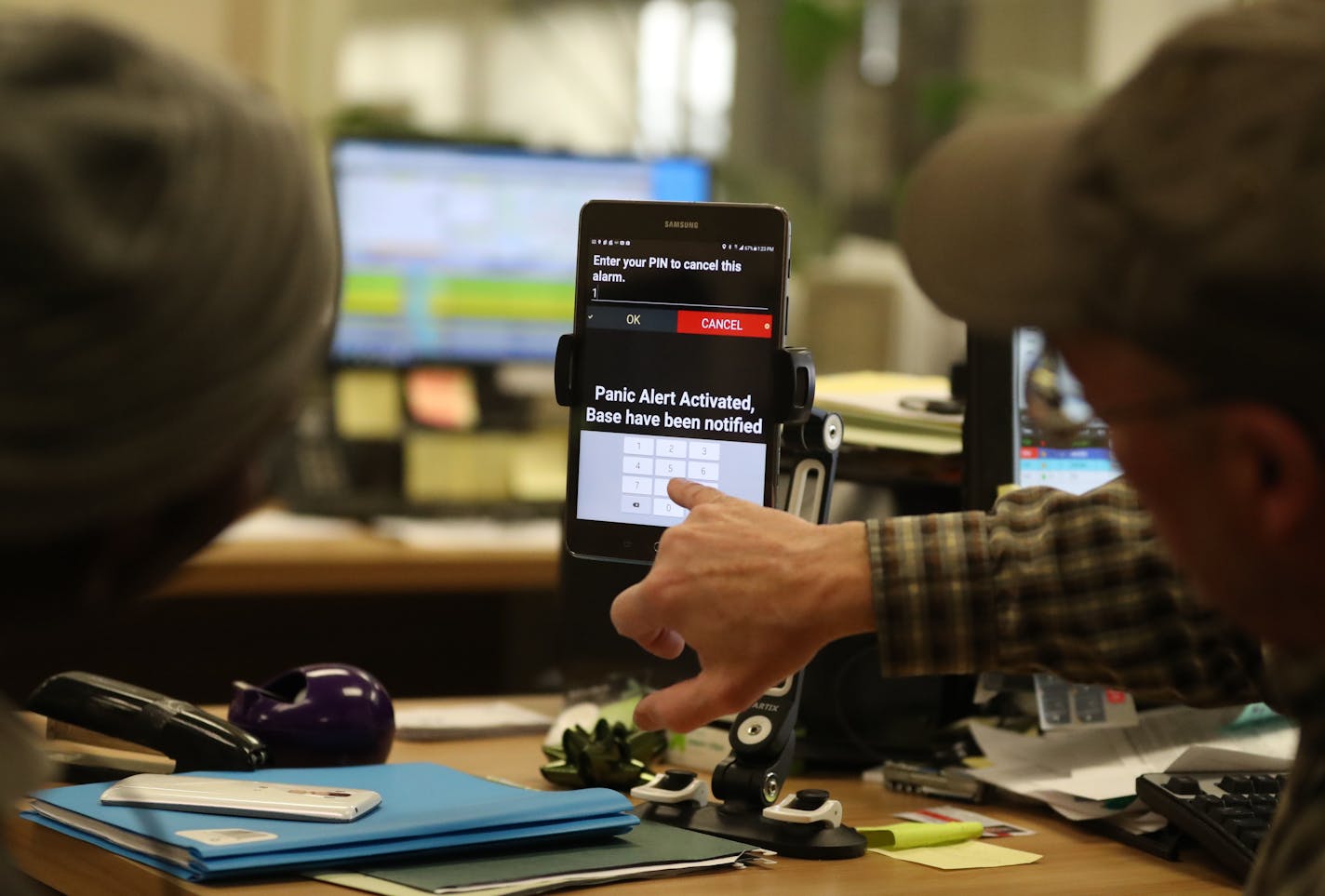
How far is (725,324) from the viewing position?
4.27 feet

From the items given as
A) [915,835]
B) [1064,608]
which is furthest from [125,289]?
[915,835]

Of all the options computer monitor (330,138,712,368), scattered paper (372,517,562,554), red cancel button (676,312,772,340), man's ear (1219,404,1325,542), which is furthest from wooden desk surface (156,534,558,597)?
man's ear (1219,404,1325,542)

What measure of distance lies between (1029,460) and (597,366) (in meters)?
0.45

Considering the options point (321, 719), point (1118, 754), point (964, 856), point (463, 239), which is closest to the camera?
point (964, 856)

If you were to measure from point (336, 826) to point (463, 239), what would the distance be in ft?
6.87

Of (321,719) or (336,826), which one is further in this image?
(321,719)

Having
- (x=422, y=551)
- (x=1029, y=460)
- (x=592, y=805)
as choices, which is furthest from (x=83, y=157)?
(x=422, y=551)

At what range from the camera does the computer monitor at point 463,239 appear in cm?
303

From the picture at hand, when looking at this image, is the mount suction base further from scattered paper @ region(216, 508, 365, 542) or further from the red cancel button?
scattered paper @ region(216, 508, 365, 542)

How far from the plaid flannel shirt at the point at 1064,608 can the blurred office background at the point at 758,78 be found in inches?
90.1

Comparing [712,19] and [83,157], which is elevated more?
[712,19]

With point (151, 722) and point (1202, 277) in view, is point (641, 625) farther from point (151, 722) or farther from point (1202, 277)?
point (1202, 277)

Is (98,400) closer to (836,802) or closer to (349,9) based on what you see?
(836,802)

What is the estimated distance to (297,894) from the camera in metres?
1.01
